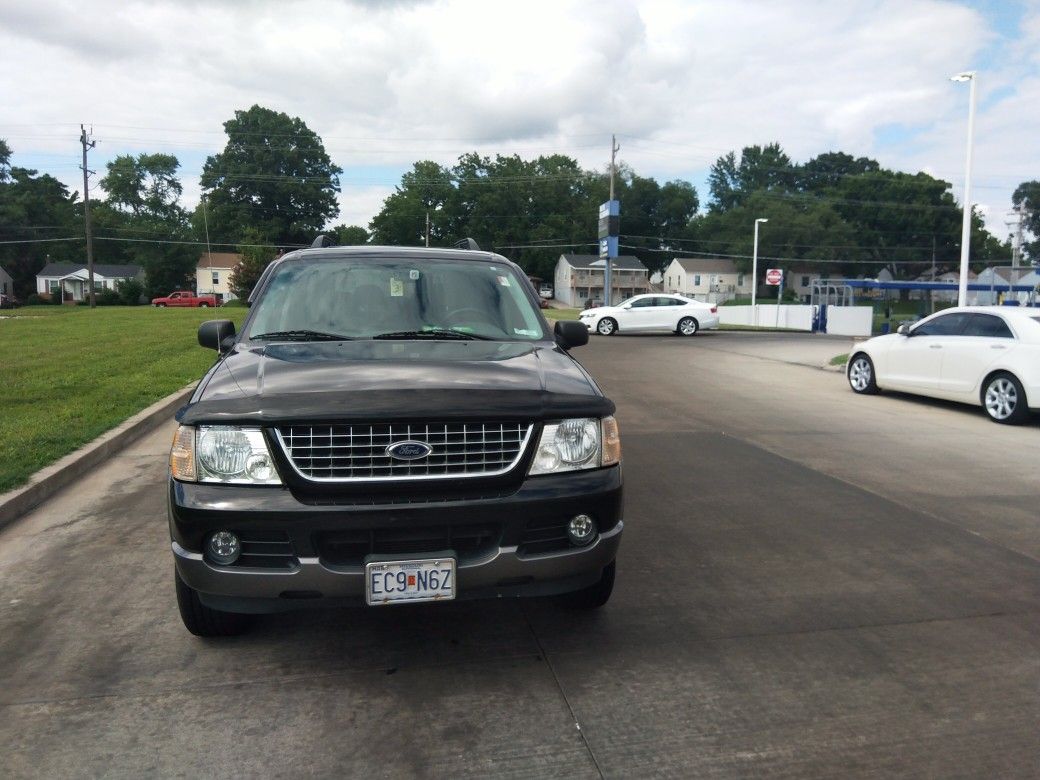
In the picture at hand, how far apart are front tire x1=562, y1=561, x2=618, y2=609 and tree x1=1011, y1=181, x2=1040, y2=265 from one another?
5466 inches

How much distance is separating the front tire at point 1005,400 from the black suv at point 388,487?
911 cm

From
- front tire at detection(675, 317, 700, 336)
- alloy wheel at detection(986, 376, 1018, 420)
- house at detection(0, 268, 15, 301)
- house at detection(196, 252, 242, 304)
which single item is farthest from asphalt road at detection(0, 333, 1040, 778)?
house at detection(0, 268, 15, 301)

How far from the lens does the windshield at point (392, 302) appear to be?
15.2 feet

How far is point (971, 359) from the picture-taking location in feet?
37.8

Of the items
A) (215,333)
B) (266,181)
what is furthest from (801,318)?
(266,181)

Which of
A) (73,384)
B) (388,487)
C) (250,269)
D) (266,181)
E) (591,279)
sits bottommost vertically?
(73,384)

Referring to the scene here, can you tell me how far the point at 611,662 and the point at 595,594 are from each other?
506 mm

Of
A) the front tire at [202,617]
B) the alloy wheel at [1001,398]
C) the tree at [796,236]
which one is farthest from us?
the tree at [796,236]

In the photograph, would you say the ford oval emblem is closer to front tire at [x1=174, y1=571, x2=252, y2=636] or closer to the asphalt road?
the asphalt road

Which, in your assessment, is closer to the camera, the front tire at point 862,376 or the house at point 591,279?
the front tire at point 862,376

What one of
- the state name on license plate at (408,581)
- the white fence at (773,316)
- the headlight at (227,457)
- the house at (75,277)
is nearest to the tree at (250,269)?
the house at (75,277)

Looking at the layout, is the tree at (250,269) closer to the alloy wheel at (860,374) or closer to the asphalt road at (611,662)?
the alloy wheel at (860,374)

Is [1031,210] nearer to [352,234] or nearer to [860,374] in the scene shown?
[352,234]

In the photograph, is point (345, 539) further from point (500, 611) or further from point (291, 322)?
point (291, 322)
